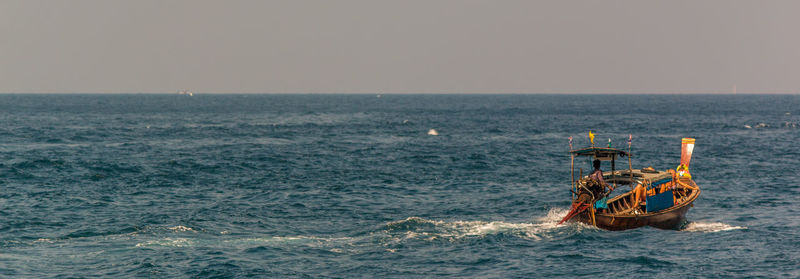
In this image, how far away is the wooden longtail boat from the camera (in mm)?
35719

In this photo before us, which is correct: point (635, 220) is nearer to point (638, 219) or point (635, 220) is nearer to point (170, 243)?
point (638, 219)

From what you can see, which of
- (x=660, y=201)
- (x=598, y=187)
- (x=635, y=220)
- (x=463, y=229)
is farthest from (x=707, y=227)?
(x=463, y=229)

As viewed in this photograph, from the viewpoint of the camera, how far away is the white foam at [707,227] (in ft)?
120

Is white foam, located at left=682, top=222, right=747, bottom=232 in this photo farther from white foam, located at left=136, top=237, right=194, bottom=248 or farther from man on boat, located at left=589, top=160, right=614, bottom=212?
white foam, located at left=136, top=237, right=194, bottom=248

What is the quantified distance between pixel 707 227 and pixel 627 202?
411 centimetres

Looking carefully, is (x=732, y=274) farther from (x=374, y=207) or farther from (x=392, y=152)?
(x=392, y=152)

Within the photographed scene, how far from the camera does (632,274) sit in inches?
1136

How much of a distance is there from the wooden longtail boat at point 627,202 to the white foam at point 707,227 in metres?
0.53

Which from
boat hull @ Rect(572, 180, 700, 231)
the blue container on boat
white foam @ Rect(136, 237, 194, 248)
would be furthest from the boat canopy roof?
white foam @ Rect(136, 237, 194, 248)

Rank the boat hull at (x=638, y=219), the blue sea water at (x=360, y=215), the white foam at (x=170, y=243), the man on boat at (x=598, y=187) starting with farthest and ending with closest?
the man on boat at (x=598, y=187)
the boat hull at (x=638, y=219)
the white foam at (x=170, y=243)
the blue sea water at (x=360, y=215)

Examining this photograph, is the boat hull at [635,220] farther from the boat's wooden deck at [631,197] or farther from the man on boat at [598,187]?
the man on boat at [598,187]

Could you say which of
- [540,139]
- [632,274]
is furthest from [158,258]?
[540,139]

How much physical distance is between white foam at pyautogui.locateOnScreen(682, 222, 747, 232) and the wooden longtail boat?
1.73 ft

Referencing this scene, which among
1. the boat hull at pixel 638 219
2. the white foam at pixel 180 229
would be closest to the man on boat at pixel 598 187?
the boat hull at pixel 638 219
